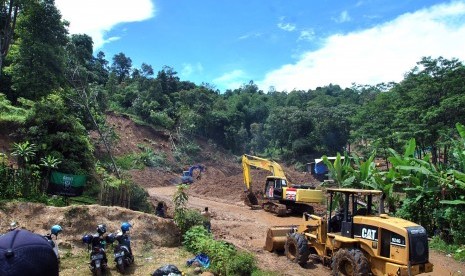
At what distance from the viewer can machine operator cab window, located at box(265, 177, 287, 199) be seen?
71.6ft

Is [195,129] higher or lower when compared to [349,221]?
higher

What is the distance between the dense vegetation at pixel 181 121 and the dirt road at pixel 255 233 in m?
2.40

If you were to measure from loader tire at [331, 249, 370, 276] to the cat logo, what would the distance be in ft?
1.31

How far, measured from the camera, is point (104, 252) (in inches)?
354

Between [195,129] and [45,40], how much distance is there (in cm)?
3569

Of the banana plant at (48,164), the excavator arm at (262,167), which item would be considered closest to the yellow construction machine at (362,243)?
the banana plant at (48,164)

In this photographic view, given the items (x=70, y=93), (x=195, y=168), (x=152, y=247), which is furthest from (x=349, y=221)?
(x=195, y=168)

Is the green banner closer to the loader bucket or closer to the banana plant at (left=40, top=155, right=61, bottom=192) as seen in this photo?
the banana plant at (left=40, top=155, right=61, bottom=192)

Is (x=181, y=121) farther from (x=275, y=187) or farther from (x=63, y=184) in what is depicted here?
(x=63, y=184)

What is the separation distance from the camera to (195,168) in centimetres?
3862

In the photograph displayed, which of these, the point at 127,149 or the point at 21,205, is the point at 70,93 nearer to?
the point at 21,205

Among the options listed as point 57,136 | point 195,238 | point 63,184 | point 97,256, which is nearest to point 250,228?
point 195,238

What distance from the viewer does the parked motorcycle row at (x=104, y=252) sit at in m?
8.81

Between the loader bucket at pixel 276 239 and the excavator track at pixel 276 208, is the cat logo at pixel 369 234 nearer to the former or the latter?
the loader bucket at pixel 276 239
